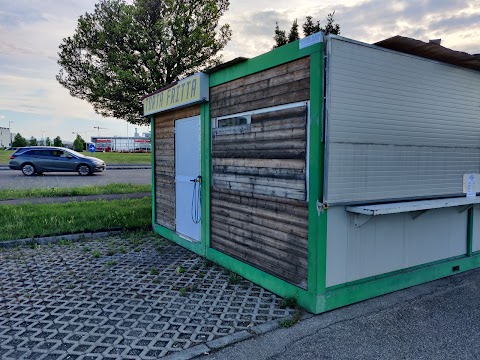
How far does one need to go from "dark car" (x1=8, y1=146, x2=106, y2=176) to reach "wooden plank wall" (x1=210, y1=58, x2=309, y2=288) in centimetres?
1848

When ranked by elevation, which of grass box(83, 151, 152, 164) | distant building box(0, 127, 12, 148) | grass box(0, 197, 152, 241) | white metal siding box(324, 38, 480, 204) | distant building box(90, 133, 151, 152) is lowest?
grass box(0, 197, 152, 241)

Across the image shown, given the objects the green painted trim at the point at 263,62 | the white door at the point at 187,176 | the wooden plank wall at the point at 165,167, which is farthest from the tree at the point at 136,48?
the green painted trim at the point at 263,62

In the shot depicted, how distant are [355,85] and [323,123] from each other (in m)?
0.64

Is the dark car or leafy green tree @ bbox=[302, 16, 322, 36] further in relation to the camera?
the dark car

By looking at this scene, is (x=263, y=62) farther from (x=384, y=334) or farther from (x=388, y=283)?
(x=384, y=334)

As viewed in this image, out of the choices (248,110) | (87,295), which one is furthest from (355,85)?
(87,295)

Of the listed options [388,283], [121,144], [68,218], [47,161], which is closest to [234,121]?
[388,283]

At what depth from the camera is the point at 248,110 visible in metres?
5.01

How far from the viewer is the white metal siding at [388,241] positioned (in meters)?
4.10

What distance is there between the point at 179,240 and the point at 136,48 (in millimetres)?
11379

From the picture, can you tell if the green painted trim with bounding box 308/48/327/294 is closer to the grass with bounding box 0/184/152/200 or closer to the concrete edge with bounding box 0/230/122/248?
the concrete edge with bounding box 0/230/122/248

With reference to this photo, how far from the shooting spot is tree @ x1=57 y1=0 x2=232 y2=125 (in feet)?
49.4

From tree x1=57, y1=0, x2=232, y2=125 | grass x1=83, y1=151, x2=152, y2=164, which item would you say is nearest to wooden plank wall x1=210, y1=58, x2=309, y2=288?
tree x1=57, y1=0, x2=232, y2=125

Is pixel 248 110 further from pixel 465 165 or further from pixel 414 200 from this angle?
pixel 465 165
